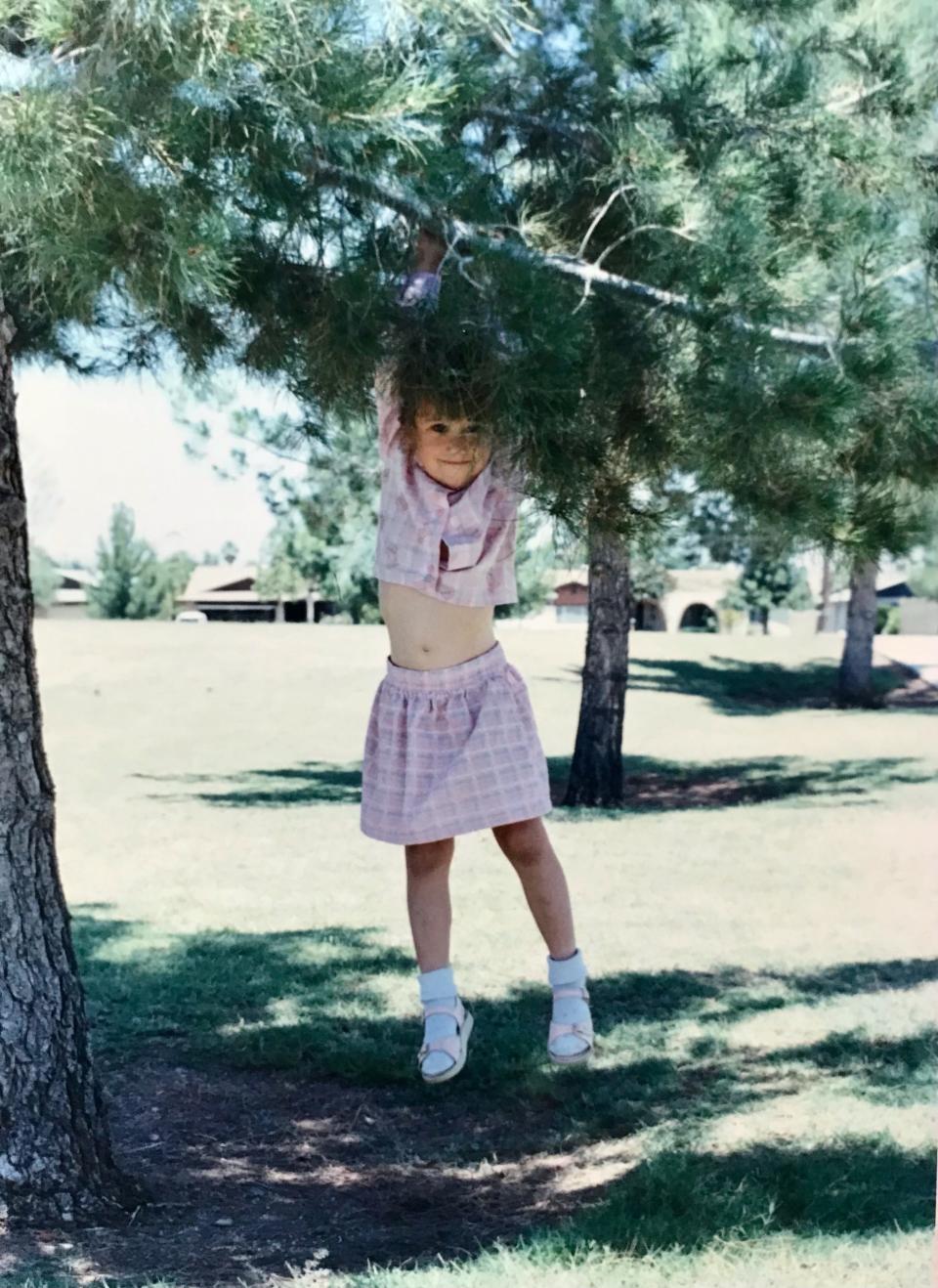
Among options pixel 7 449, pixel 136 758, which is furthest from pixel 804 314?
pixel 136 758

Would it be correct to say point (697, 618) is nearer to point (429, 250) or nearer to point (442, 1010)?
point (442, 1010)

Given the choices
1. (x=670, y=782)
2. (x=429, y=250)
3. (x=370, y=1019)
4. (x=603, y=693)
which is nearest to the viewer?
(x=429, y=250)

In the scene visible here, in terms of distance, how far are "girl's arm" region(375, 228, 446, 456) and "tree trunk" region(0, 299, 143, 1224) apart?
876 mm

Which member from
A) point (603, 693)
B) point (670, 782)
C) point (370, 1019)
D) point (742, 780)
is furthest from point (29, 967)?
point (742, 780)

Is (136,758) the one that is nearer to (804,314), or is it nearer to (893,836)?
(893,836)

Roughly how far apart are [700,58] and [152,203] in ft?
6.60

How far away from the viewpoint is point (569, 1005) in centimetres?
270

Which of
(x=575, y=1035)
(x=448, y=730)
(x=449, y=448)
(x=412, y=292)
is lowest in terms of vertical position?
(x=575, y=1035)

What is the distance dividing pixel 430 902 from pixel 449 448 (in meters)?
0.78

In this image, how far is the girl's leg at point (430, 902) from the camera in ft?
Answer: 8.80

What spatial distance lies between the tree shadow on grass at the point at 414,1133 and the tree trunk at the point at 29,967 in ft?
0.48

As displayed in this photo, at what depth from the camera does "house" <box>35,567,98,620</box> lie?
33250 millimetres

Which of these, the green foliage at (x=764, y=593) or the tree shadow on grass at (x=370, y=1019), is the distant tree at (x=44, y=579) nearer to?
the green foliage at (x=764, y=593)

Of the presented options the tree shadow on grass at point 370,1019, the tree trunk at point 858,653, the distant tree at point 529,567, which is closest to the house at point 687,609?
the distant tree at point 529,567
